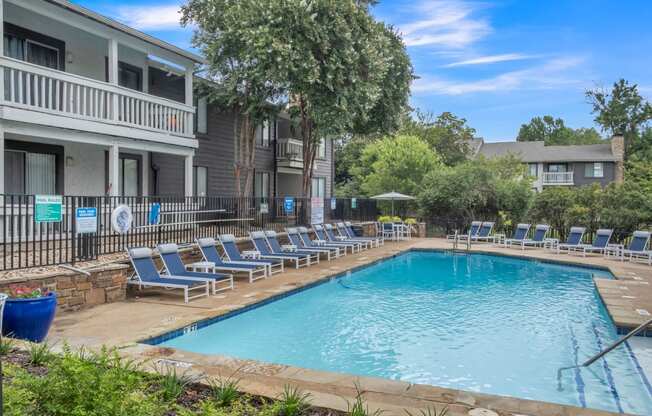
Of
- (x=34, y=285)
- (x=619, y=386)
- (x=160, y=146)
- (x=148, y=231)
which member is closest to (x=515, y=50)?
(x=160, y=146)

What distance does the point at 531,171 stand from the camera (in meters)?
45.5

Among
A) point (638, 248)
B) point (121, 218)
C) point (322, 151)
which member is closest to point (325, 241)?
point (121, 218)

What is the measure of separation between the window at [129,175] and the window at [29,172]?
7.58ft

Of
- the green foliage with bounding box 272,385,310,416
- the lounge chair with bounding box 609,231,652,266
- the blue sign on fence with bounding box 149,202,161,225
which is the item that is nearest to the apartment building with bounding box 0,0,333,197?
the blue sign on fence with bounding box 149,202,161,225

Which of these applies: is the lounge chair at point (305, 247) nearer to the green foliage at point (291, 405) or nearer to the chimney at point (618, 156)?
the green foliage at point (291, 405)

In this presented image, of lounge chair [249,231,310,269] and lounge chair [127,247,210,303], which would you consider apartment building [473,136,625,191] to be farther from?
lounge chair [127,247,210,303]

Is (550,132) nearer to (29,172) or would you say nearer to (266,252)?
(266,252)

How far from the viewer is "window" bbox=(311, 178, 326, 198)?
2744 cm

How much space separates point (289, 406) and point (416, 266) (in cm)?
1285

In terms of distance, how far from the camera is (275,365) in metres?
5.57

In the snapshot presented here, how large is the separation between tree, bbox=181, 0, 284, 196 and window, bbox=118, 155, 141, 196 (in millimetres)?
3299

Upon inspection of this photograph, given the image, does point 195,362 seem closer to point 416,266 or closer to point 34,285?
point 34,285

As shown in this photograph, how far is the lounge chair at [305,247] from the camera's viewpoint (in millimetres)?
15339

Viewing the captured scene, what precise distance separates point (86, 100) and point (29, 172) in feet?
7.54
